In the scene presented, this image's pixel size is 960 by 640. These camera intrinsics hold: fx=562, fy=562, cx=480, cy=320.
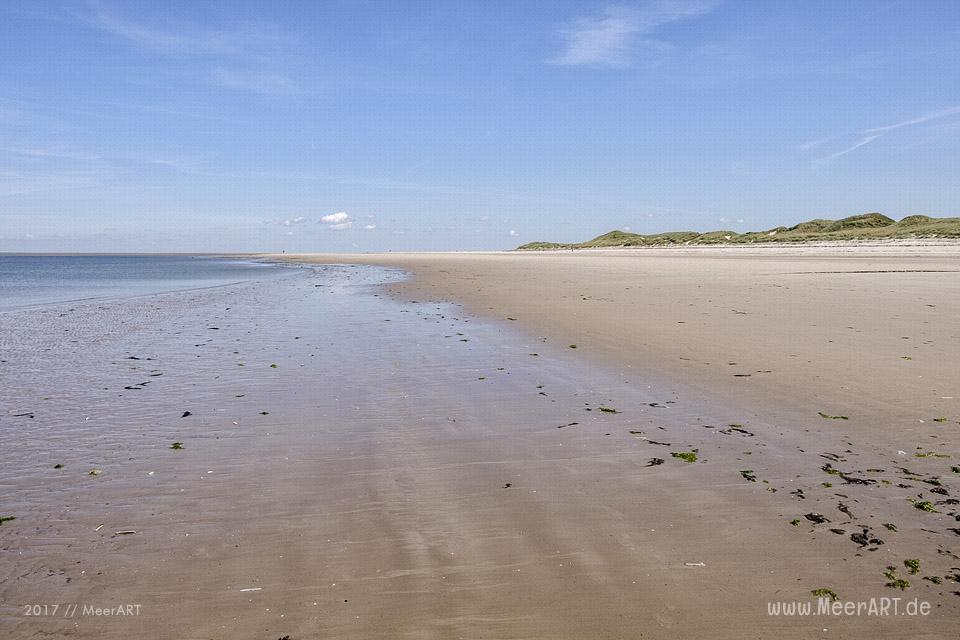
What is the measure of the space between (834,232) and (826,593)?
286 feet

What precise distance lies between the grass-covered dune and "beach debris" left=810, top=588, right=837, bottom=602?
65105mm

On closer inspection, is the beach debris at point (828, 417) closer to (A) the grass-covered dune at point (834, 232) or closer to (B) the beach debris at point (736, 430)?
(B) the beach debris at point (736, 430)

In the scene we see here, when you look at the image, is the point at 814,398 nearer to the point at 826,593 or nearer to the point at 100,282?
the point at 826,593

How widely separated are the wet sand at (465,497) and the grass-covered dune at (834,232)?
61.9 m

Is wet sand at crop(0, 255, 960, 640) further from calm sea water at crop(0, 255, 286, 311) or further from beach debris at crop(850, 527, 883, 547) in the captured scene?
calm sea water at crop(0, 255, 286, 311)

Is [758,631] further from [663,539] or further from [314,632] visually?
[314,632]

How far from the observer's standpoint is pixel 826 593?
131 inches

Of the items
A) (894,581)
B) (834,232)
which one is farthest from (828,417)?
(834,232)

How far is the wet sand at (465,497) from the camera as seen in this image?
129 inches

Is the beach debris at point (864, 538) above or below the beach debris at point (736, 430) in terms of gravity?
below

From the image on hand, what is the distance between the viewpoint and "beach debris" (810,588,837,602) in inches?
130

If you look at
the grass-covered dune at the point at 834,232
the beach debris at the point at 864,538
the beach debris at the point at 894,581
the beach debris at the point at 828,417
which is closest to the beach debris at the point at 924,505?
the beach debris at the point at 864,538

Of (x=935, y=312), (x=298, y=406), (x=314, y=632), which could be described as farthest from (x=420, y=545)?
(x=935, y=312)

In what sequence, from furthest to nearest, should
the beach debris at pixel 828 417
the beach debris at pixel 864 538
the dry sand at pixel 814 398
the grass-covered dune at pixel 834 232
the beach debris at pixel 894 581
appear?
the grass-covered dune at pixel 834 232 → the beach debris at pixel 828 417 → the beach debris at pixel 864 538 → the dry sand at pixel 814 398 → the beach debris at pixel 894 581
